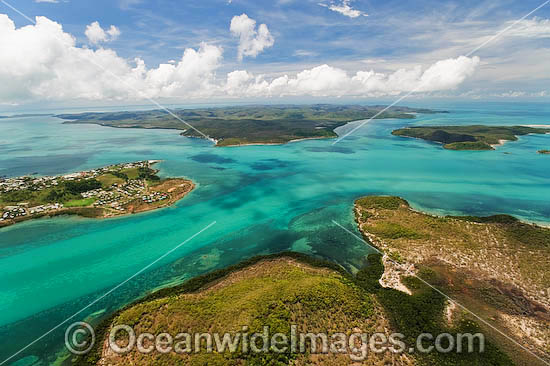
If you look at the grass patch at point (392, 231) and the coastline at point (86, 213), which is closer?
the grass patch at point (392, 231)

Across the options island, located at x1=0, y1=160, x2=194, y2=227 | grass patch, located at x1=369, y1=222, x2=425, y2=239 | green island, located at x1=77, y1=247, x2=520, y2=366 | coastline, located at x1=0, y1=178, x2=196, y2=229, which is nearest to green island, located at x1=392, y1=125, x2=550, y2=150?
grass patch, located at x1=369, y1=222, x2=425, y2=239

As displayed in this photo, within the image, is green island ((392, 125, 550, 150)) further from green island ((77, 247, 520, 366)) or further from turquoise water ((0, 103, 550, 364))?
green island ((77, 247, 520, 366))

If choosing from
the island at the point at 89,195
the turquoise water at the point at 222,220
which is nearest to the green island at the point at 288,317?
the turquoise water at the point at 222,220

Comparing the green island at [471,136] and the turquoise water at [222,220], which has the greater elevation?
the green island at [471,136]

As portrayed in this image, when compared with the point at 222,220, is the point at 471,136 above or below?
above

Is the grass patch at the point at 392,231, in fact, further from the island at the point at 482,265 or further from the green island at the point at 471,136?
the green island at the point at 471,136

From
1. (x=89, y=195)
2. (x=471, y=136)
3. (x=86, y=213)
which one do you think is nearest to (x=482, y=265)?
(x=86, y=213)

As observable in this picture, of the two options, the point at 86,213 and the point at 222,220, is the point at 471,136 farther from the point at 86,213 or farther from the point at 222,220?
the point at 86,213
